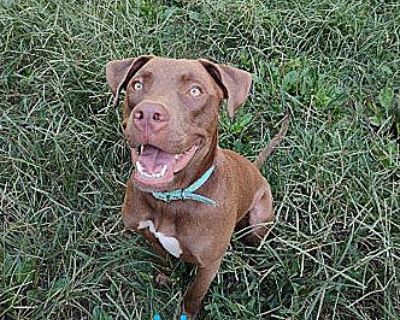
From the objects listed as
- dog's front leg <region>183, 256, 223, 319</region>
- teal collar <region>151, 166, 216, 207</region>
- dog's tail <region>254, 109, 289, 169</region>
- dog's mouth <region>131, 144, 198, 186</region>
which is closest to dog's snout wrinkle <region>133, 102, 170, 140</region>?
dog's mouth <region>131, 144, 198, 186</region>

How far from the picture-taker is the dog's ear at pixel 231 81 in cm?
305

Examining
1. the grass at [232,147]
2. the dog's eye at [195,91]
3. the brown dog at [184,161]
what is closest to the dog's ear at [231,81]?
the brown dog at [184,161]

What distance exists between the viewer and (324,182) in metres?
3.93

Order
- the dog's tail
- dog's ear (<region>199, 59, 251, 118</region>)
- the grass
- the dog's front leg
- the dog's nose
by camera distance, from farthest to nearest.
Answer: the dog's tail → the grass → the dog's front leg → dog's ear (<region>199, 59, 251, 118</region>) → the dog's nose

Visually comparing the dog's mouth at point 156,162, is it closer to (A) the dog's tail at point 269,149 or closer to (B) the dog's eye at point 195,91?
(B) the dog's eye at point 195,91

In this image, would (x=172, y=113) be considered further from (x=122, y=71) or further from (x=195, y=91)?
(x=122, y=71)

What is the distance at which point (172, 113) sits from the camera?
2.73 m

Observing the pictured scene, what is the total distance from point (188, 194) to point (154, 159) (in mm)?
287

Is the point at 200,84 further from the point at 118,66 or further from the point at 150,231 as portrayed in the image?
the point at 150,231

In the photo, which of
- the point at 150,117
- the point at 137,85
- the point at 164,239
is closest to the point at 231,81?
the point at 137,85

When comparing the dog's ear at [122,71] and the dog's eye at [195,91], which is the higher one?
the dog's eye at [195,91]

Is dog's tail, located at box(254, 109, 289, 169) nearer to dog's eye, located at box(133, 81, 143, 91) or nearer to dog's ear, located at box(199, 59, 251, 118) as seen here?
dog's ear, located at box(199, 59, 251, 118)

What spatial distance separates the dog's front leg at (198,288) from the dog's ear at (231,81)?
74 cm

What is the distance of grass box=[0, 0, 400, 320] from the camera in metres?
3.56
